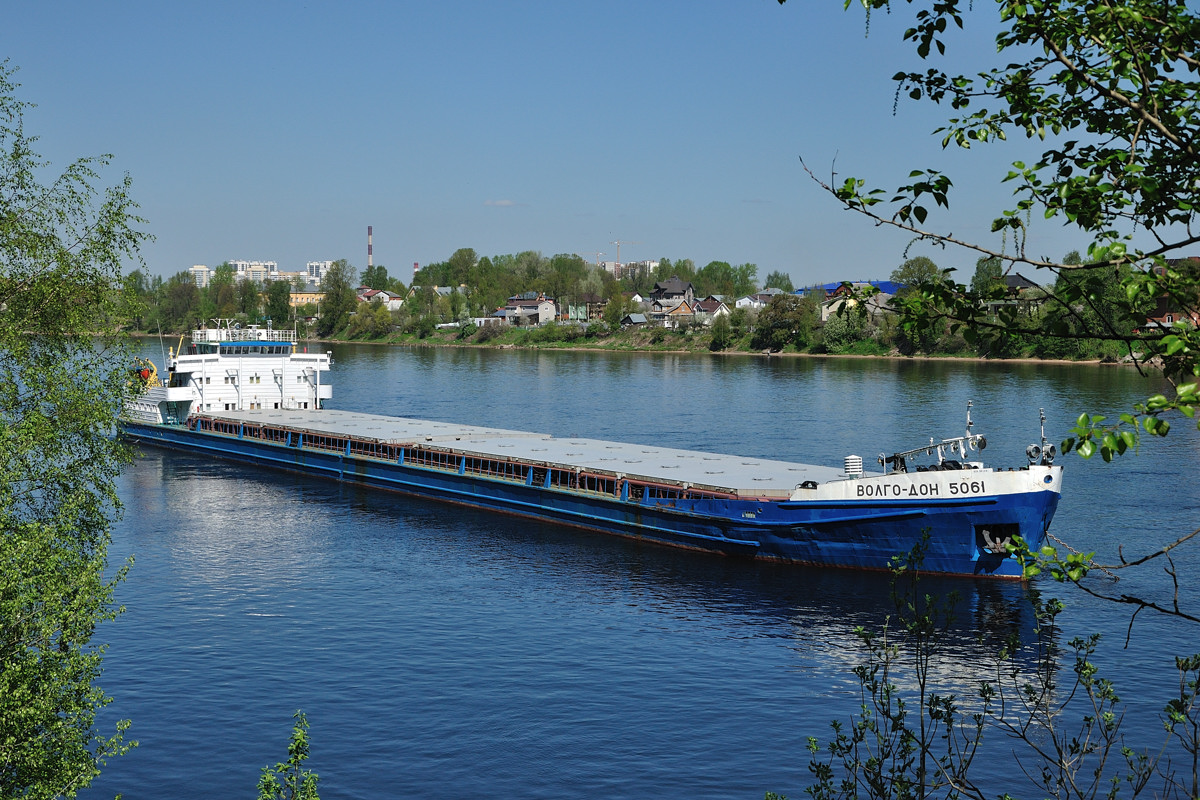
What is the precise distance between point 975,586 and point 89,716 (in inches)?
1149

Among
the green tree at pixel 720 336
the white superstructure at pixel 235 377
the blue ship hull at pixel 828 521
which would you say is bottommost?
the blue ship hull at pixel 828 521

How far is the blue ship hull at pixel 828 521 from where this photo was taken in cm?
3656

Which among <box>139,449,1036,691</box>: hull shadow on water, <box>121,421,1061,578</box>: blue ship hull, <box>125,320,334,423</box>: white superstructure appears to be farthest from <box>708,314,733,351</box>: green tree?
<box>121,421,1061,578</box>: blue ship hull

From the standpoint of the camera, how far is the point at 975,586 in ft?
124

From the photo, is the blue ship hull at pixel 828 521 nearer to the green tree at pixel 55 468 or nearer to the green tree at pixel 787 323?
the green tree at pixel 55 468

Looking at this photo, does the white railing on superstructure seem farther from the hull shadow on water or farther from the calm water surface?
the hull shadow on water

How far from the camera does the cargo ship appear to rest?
3719 cm

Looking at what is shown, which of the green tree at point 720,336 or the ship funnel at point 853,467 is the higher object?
the green tree at point 720,336

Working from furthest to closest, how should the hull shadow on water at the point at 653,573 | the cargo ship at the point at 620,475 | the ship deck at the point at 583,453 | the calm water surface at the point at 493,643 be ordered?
the ship deck at the point at 583,453 → the cargo ship at the point at 620,475 → the hull shadow on water at the point at 653,573 → the calm water surface at the point at 493,643

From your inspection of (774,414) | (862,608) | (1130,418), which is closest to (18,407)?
(1130,418)

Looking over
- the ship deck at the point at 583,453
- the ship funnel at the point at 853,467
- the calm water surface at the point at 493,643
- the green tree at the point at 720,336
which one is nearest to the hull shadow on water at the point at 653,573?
the calm water surface at the point at 493,643

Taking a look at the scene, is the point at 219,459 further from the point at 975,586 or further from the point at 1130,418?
the point at 1130,418

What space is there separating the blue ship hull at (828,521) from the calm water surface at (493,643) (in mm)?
831

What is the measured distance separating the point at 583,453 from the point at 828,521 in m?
18.5
